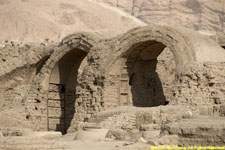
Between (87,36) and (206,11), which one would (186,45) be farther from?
(206,11)

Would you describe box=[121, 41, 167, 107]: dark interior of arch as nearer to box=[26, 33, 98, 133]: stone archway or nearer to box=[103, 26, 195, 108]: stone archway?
box=[103, 26, 195, 108]: stone archway

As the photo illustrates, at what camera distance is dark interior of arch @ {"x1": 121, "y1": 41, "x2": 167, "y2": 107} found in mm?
17336

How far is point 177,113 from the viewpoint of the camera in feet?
43.0

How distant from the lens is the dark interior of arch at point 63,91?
1941cm

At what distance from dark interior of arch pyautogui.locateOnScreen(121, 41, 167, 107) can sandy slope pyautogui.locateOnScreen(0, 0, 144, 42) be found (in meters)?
25.1

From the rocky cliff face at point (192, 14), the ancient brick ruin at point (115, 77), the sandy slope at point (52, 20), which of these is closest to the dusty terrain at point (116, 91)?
the ancient brick ruin at point (115, 77)

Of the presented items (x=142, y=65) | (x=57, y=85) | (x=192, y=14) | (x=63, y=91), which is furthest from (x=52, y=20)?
(x=142, y=65)

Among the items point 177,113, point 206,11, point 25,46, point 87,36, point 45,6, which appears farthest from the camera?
point 206,11

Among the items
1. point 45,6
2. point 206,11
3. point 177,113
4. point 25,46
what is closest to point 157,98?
point 177,113

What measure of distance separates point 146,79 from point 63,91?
12.1 ft

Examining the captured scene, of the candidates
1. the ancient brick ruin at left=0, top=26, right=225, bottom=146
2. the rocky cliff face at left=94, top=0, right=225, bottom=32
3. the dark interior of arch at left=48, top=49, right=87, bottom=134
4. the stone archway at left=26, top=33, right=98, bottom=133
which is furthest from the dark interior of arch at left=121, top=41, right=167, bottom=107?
the rocky cliff face at left=94, top=0, right=225, bottom=32

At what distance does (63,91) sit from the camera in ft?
65.8

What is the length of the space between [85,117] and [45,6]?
110 feet

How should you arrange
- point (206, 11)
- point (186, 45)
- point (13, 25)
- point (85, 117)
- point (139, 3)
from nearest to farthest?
→ point (186, 45) → point (85, 117) → point (13, 25) → point (206, 11) → point (139, 3)
